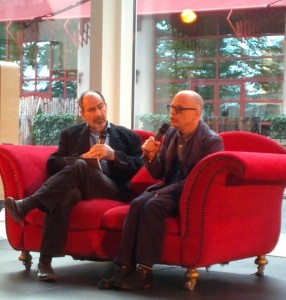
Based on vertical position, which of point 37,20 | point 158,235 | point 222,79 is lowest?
point 158,235

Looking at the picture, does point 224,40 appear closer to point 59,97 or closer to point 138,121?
point 138,121

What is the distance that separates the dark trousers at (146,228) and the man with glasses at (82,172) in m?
0.42

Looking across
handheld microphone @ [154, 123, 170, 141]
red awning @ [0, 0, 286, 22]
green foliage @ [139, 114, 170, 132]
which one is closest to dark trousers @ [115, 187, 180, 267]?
handheld microphone @ [154, 123, 170, 141]

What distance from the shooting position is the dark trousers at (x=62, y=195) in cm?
459

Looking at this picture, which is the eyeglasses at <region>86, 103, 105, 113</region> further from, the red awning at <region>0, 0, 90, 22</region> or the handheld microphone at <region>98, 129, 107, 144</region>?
the red awning at <region>0, 0, 90, 22</region>

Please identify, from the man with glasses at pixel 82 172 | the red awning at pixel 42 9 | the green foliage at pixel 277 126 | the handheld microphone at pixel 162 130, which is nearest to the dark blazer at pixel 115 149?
the man with glasses at pixel 82 172

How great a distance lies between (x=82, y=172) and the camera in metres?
4.83

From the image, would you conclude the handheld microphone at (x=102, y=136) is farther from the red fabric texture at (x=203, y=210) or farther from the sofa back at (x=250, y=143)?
the sofa back at (x=250, y=143)

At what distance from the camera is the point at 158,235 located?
14.2 ft

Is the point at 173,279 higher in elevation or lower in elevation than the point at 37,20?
lower

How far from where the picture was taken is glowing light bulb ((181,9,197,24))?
20.2 ft

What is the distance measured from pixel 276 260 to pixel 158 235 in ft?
4.99

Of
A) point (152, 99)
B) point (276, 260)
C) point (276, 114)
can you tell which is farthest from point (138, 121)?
point (276, 260)

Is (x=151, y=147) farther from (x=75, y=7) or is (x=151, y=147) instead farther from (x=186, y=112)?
(x=75, y=7)
